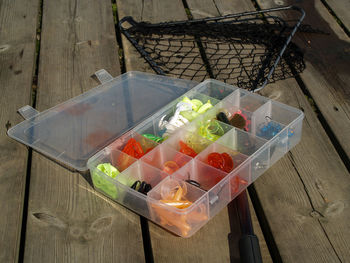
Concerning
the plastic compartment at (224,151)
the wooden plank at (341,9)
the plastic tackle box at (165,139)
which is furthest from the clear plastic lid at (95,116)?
the wooden plank at (341,9)

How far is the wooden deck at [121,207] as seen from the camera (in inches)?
48.5

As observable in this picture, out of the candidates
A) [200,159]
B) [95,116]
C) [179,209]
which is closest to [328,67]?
[200,159]

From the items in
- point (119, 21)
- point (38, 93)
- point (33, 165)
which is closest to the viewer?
point (33, 165)

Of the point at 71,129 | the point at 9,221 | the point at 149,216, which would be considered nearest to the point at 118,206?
the point at 149,216

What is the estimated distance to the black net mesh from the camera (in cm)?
190

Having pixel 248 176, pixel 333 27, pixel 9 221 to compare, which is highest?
pixel 333 27

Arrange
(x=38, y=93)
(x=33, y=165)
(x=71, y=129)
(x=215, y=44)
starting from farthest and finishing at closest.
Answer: (x=215, y=44)
(x=38, y=93)
(x=71, y=129)
(x=33, y=165)

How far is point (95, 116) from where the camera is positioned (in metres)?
1.71

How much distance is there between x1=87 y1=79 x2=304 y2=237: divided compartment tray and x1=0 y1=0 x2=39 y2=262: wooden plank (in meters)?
0.25

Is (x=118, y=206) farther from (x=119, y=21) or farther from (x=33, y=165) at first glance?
(x=119, y=21)

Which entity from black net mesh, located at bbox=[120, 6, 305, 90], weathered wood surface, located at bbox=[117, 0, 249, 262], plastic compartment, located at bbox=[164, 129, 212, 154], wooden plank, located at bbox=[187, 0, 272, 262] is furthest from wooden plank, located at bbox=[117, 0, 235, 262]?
wooden plank, located at bbox=[187, 0, 272, 262]

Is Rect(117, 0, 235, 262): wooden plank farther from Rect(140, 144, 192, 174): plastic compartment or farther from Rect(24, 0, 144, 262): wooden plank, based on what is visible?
Rect(140, 144, 192, 174): plastic compartment

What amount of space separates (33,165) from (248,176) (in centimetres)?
67

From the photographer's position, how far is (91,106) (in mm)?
1757
